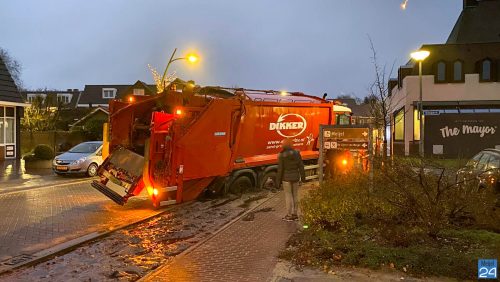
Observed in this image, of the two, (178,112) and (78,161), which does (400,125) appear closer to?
(78,161)

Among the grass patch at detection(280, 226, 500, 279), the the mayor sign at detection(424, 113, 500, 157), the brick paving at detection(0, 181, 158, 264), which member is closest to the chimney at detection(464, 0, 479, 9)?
the the mayor sign at detection(424, 113, 500, 157)

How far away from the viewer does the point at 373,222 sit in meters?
8.27

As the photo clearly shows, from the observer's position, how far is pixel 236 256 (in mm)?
7129

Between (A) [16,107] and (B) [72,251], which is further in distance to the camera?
(A) [16,107]

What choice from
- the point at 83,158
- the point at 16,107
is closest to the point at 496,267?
the point at 83,158

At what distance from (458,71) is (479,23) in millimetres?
8286

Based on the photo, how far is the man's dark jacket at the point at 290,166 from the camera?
9.76 metres

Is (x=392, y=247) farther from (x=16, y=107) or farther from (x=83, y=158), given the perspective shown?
(x=16, y=107)

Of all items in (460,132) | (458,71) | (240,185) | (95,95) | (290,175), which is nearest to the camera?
(290,175)

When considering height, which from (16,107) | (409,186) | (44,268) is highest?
(16,107)

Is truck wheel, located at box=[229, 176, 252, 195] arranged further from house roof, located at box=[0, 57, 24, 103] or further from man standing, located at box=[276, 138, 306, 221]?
house roof, located at box=[0, 57, 24, 103]

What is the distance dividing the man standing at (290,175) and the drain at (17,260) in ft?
15.2

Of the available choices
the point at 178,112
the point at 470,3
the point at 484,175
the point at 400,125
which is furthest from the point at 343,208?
the point at 470,3

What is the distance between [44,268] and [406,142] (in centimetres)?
3065
